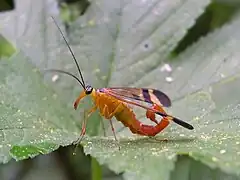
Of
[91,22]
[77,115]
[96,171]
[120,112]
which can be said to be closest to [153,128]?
[120,112]

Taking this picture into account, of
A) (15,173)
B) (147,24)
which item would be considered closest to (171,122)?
(147,24)

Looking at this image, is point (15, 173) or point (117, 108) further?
point (15, 173)

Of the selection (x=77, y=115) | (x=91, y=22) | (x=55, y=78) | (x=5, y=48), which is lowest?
(x=5, y=48)

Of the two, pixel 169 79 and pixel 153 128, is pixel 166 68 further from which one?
pixel 153 128

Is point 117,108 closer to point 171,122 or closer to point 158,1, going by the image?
point 171,122

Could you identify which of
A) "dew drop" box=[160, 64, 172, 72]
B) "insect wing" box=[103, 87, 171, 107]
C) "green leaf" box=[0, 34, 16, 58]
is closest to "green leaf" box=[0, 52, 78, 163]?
"insect wing" box=[103, 87, 171, 107]

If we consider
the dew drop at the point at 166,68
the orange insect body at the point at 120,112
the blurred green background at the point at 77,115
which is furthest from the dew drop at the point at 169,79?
the orange insect body at the point at 120,112
